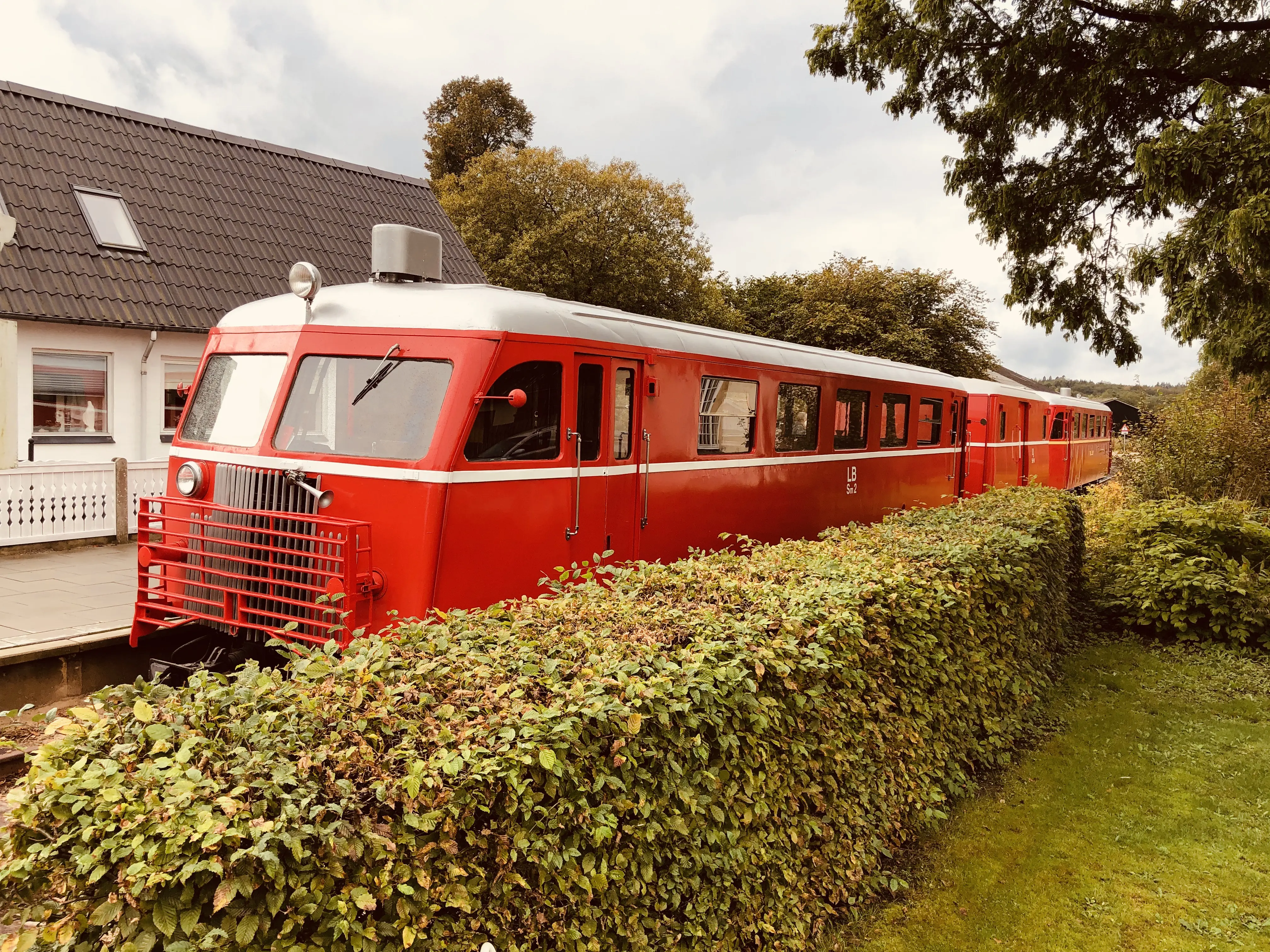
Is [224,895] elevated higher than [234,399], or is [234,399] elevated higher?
[234,399]

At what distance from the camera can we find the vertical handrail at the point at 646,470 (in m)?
7.56

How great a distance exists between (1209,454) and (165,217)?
59.0 feet

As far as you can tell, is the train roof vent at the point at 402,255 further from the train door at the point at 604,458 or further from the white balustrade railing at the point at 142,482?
the white balustrade railing at the point at 142,482

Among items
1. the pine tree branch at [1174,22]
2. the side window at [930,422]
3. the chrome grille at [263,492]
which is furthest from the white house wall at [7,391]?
the side window at [930,422]

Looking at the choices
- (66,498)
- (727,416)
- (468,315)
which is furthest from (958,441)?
(66,498)

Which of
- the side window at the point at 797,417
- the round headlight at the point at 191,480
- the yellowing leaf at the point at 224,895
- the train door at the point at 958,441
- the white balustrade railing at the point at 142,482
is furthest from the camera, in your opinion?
the train door at the point at 958,441

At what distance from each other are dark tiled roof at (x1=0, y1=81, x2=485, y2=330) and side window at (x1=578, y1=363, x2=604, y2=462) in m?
10.1

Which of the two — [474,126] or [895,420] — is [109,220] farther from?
[474,126]

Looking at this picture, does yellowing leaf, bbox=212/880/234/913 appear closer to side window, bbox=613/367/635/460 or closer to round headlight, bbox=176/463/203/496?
round headlight, bbox=176/463/203/496

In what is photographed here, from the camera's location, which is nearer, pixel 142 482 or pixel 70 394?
pixel 142 482

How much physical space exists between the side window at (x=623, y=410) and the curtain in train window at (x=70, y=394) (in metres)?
10.6

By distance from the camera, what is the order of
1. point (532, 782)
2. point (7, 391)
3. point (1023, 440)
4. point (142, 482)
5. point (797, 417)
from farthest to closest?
point (1023, 440) < point (142, 482) < point (797, 417) < point (7, 391) < point (532, 782)

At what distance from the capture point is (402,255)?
6.90 metres

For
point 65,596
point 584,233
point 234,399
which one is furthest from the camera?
point 584,233
